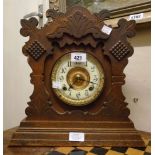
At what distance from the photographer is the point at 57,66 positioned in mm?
925

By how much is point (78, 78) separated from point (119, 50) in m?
0.20

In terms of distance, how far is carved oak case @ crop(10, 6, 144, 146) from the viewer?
35.3 inches

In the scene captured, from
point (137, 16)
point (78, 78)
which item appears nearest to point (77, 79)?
point (78, 78)

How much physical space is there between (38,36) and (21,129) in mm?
392

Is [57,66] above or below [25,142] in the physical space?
above

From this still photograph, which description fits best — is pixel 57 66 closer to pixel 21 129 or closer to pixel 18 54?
pixel 21 129

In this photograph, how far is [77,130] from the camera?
2.97 feet

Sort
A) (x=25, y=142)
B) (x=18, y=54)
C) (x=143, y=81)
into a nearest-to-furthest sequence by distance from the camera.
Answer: (x=25, y=142), (x=143, y=81), (x=18, y=54)

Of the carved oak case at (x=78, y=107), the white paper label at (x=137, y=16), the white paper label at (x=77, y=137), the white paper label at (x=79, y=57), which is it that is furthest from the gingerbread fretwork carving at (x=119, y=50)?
the white paper label at (x=77, y=137)

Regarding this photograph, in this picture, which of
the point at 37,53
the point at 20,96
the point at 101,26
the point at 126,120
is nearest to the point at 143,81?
the point at 126,120

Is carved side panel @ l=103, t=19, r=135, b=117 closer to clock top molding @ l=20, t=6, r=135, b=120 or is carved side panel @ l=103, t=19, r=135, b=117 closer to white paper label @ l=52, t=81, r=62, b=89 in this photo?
clock top molding @ l=20, t=6, r=135, b=120

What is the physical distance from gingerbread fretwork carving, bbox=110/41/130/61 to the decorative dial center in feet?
0.46

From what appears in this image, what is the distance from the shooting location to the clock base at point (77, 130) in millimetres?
892

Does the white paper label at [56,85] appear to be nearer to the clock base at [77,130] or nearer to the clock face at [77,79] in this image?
the clock face at [77,79]
